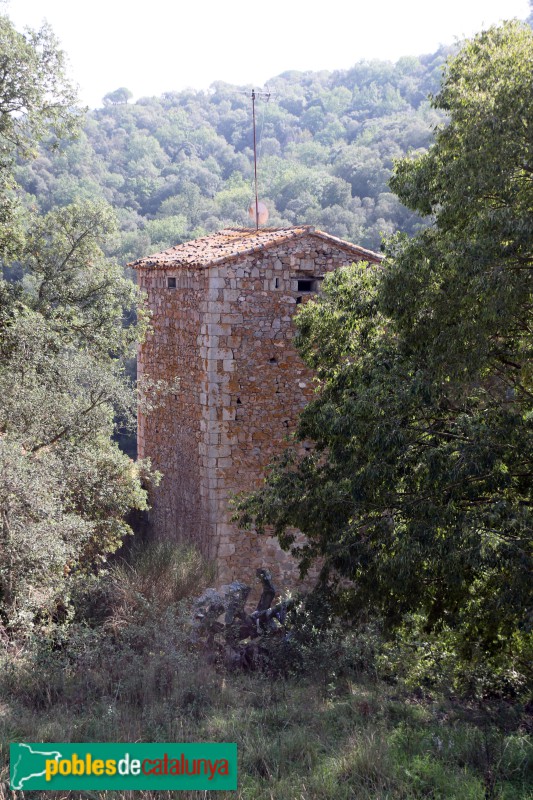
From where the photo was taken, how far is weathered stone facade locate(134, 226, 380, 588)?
11430mm

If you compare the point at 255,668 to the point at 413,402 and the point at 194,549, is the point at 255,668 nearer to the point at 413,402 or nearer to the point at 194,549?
the point at 413,402

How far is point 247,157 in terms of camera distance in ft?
166

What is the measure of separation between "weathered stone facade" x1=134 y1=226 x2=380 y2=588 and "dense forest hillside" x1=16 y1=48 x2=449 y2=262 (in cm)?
2047

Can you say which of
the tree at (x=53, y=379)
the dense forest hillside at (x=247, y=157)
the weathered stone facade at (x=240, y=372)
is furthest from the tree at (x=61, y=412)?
the dense forest hillside at (x=247, y=157)

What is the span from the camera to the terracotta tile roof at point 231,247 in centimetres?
1137

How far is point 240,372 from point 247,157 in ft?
137

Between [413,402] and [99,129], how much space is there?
161 ft

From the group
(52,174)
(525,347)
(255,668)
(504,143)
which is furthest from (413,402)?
(52,174)

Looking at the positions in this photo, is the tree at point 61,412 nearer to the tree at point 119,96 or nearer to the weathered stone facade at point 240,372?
the weathered stone facade at point 240,372

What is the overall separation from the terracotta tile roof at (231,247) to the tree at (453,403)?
3493 mm

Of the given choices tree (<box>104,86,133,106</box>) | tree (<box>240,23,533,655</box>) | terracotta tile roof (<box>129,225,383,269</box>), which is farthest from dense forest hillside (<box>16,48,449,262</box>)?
tree (<box>240,23,533,655</box>)

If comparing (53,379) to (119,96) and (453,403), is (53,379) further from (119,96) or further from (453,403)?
(119,96)

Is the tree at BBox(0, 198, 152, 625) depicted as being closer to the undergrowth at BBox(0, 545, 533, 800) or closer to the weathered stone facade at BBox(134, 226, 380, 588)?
the undergrowth at BBox(0, 545, 533, 800)

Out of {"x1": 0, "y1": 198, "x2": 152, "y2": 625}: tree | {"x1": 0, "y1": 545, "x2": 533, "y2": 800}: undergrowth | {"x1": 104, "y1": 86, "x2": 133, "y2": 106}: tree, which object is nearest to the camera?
{"x1": 0, "y1": 545, "x2": 533, "y2": 800}: undergrowth
